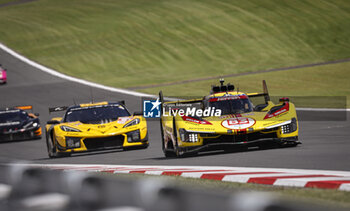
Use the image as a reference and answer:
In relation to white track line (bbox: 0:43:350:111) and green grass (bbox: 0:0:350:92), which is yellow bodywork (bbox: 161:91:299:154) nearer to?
white track line (bbox: 0:43:350:111)

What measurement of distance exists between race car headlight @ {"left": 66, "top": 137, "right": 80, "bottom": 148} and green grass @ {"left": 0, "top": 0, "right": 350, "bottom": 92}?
23.8 meters

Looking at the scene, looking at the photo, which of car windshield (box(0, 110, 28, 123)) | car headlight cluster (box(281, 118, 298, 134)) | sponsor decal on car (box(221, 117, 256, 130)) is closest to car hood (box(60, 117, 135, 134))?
sponsor decal on car (box(221, 117, 256, 130))

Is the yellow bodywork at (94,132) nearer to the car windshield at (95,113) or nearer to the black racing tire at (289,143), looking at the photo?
the car windshield at (95,113)

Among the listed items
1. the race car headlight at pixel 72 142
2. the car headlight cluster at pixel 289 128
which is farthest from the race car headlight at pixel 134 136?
the car headlight cluster at pixel 289 128

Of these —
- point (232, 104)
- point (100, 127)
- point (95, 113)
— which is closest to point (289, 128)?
point (232, 104)

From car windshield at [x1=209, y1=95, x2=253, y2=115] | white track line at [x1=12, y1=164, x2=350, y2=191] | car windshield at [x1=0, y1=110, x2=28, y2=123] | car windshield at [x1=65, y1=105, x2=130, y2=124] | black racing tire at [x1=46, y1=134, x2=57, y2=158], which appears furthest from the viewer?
car windshield at [x1=0, y1=110, x2=28, y2=123]

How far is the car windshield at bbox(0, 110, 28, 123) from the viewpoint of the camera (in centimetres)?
2081

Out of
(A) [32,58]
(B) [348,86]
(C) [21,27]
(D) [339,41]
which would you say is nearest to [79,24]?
(C) [21,27]

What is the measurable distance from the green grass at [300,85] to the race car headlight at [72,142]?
41.0 feet

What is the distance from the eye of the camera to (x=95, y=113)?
1553 centimetres

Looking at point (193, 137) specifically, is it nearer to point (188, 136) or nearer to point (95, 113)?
point (188, 136)

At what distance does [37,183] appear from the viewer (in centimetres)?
527

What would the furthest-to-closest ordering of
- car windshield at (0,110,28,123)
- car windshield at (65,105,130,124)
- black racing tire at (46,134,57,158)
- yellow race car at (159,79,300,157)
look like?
car windshield at (0,110,28,123) < car windshield at (65,105,130,124) < black racing tire at (46,134,57,158) < yellow race car at (159,79,300,157)

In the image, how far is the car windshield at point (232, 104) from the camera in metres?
13.3
